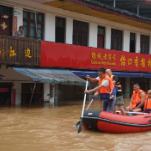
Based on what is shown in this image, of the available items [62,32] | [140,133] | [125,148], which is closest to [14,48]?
[62,32]

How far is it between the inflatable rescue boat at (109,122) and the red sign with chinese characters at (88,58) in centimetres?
854

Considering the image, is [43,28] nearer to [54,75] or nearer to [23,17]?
[23,17]

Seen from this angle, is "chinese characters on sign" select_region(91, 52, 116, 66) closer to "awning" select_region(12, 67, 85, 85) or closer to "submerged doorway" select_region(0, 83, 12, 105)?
"awning" select_region(12, 67, 85, 85)

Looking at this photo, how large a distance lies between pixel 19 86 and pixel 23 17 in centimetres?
380

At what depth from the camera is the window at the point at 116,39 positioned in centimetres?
2400

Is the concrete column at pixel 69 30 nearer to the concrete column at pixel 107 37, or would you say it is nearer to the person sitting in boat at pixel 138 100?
the concrete column at pixel 107 37

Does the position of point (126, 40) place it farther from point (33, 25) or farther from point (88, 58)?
point (33, 25)

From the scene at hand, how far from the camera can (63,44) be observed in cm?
1902

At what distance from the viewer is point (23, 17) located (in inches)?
706

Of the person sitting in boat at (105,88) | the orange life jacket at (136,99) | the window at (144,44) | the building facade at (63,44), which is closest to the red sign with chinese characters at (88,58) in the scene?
the building facade at (63,44)

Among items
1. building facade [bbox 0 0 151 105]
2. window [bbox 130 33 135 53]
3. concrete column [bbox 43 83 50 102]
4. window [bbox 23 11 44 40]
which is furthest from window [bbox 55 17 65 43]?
window [bbox 130 33 135 53]

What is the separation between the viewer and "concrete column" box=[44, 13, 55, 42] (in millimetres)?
19031

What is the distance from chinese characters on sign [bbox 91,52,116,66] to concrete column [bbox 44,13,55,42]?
303cm

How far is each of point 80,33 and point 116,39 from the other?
12.8 feet
